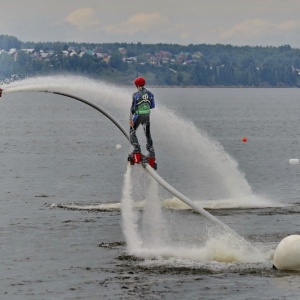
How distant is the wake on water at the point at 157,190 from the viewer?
162ft

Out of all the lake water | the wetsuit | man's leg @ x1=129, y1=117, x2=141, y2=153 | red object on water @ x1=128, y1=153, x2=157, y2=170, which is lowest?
the lake water

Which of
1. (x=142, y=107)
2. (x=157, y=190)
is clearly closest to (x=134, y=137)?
(x=142, y=107)

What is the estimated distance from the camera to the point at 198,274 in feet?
151

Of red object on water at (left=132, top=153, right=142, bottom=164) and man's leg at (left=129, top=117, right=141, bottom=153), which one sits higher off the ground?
man's leg at (left=129, top=117, right=141, bottom=153)

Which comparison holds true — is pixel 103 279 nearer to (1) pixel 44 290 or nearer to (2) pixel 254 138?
(1) pixel 44 290

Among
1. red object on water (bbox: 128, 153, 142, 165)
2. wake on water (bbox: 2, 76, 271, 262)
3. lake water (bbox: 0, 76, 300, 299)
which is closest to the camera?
lake water (bbox: 0, 76, 300, 299)

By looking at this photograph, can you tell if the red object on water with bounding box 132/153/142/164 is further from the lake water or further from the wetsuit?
the lake water

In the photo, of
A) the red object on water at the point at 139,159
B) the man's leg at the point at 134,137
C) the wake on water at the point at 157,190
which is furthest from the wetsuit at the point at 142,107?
the wake on water at the point at 157,190

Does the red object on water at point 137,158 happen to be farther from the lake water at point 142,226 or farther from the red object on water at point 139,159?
the lake water at point 142,226

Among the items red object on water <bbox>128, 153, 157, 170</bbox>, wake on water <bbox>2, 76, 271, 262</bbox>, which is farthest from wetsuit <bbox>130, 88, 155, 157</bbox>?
wake on water <bbox>2, 76, 271, 262</bbox>

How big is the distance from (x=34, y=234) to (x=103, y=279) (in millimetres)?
13956

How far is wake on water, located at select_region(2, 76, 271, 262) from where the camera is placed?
4950cm

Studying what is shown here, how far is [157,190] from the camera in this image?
53031 millimetres

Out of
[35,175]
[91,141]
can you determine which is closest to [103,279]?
[35,175]
